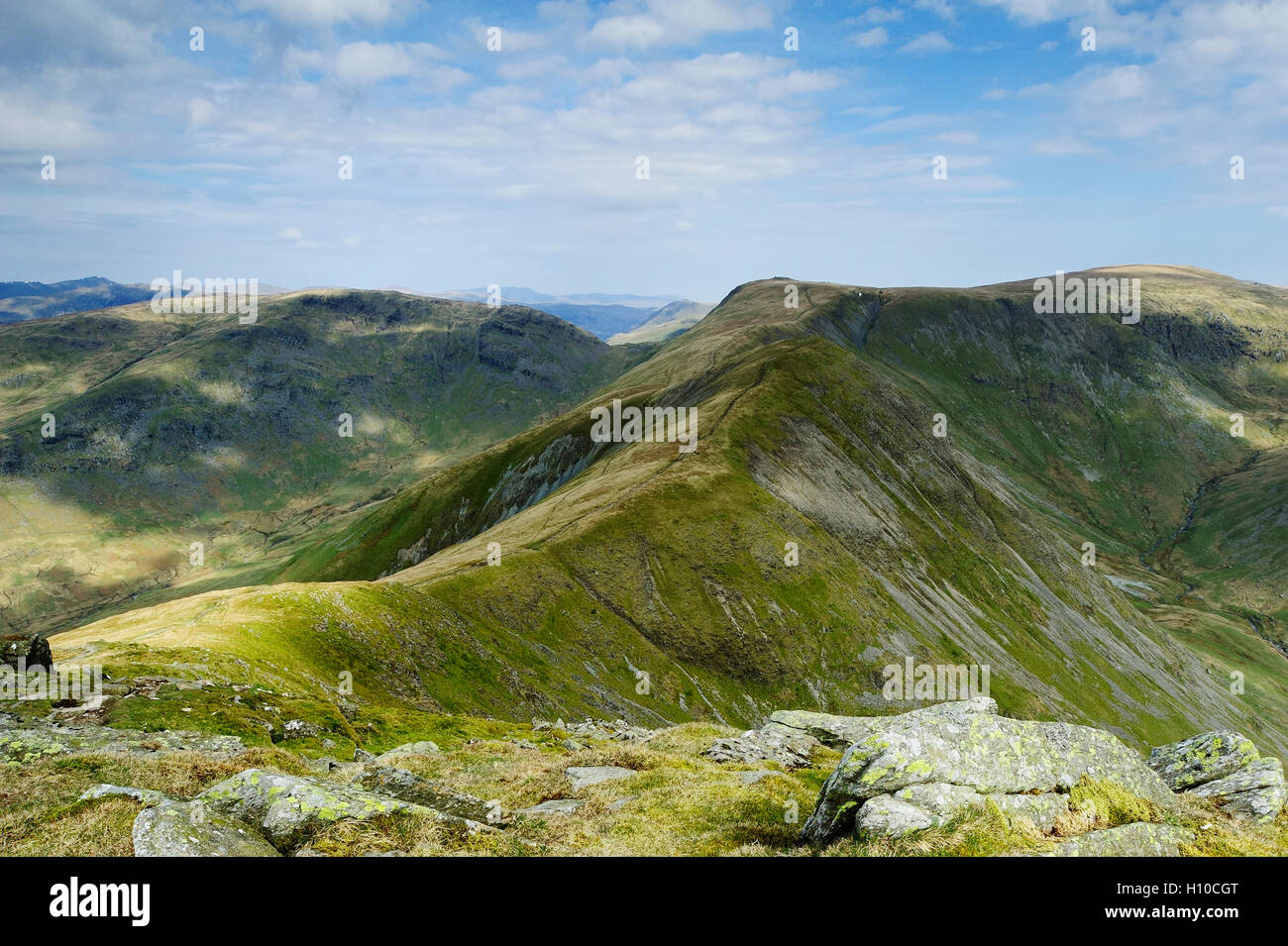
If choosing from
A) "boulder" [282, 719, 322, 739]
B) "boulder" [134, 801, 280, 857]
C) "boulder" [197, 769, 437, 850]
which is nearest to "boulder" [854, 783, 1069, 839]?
"boulder" [197, 769, 437, 850]

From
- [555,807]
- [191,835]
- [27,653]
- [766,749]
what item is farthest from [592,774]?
[27,653]

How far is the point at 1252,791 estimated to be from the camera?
907 inches

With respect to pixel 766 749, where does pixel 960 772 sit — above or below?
above

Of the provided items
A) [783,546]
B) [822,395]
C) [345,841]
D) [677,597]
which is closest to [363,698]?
[345,841]

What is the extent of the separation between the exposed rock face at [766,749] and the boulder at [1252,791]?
1687 centimetres

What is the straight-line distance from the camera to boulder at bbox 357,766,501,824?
19.2 meters

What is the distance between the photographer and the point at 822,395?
545ft

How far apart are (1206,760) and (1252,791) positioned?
3.34 m

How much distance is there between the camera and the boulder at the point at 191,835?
44.1 feet

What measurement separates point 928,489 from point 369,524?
509ft

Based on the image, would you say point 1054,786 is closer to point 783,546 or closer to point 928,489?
point 783,546

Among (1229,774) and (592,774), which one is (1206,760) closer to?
(1229,774)
